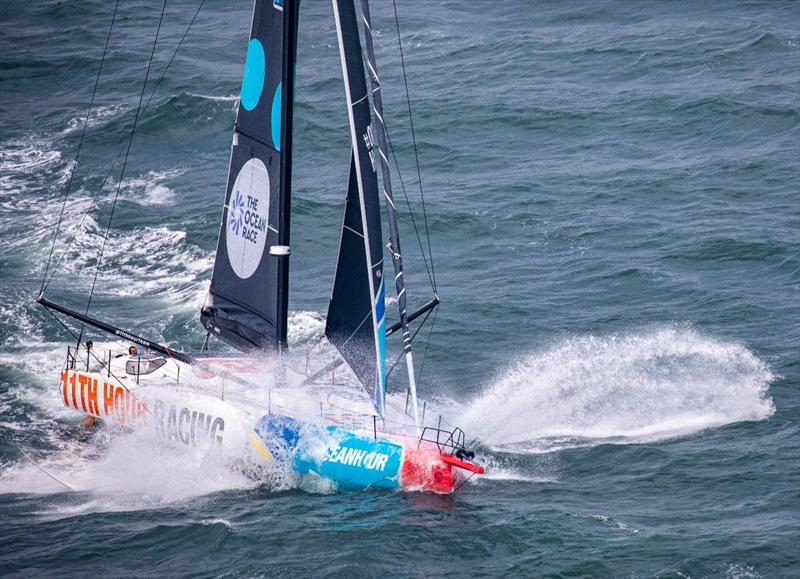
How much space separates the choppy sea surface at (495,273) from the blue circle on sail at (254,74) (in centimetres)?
769

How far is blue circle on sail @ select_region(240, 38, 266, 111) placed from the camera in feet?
80.7

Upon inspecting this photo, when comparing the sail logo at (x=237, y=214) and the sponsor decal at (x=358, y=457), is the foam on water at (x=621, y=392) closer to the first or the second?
the sponsor decal at (x=358, y=457)

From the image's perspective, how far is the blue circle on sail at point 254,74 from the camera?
968 inches

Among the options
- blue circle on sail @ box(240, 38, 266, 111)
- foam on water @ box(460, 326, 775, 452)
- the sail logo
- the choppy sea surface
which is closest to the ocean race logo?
the sail logo

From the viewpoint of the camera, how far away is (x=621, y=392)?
2838 centimetres

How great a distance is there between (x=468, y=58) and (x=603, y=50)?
19.1 feet

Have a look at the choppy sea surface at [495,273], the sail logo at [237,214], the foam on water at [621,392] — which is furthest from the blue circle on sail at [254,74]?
the foam on water at [621,392]

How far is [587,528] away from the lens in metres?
22.2

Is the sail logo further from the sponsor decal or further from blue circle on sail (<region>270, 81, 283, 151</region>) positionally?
the sponsor decal

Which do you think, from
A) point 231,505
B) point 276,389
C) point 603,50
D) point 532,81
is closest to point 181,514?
point 231,505

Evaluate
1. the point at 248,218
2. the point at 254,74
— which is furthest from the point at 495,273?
the point at 254,74

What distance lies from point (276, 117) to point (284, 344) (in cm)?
486

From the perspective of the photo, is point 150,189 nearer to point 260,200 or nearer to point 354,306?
point 260,200

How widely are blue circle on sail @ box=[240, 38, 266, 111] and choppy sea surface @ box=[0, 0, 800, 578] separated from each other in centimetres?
769
